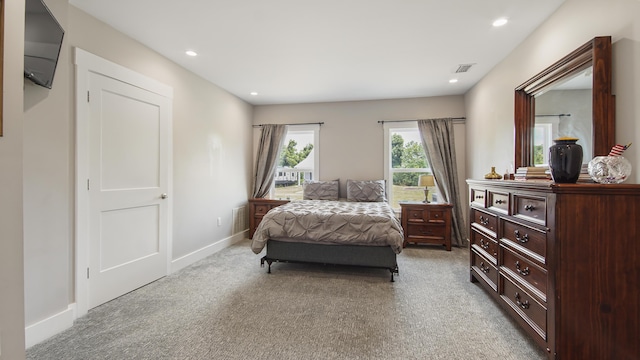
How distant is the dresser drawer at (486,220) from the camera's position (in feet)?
7.17

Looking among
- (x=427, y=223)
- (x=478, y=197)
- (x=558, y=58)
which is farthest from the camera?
(x=427, y=223)

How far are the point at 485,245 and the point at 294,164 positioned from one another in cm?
356

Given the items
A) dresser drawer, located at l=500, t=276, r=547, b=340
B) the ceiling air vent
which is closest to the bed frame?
dresser drawer, located at l=500, t=276, r=547, b=340

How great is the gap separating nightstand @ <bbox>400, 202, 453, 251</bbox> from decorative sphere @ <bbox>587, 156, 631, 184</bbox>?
261 cm

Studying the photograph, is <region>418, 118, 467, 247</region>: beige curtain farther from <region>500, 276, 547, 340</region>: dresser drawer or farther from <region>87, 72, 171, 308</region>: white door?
<region>87, 72, 171, 308</region>: white door

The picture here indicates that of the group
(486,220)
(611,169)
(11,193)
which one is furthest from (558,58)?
(11,193)

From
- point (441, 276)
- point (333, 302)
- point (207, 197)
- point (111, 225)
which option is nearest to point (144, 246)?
point (111, 225)

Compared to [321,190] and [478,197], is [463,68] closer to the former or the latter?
[478,197]

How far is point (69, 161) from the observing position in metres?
2.03

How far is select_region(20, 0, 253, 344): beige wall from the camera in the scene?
1.75m

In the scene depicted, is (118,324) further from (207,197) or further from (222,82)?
(222,82)

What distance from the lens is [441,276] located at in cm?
292

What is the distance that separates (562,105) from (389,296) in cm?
219

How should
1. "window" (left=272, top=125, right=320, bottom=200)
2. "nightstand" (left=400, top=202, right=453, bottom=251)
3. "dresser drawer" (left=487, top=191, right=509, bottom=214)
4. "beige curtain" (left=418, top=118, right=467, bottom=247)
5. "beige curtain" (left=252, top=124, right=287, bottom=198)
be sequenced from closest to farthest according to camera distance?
"dresser drawer" (left=487, top=191, right=509, bottom=214), "nightstand" (left=400, top=202, right=453, bottom=251), "beige curtain" (left=418, top=118, right=467, bottom=247), "beige curtain" (left=252, top=124, right=287, bottom=198), "window" (left=272, top=125, right=320, bottom=200)
